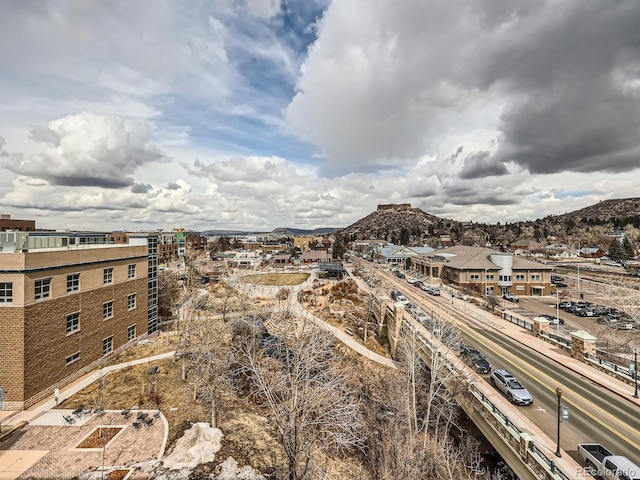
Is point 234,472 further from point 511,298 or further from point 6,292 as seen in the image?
point 511,298

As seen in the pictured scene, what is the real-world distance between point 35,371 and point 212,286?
51806 mm

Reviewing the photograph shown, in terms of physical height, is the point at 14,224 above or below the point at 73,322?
above

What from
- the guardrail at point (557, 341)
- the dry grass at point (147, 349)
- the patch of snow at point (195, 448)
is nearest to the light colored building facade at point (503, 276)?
the guardrail at point (557, 341)

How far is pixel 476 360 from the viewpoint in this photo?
25328 mm

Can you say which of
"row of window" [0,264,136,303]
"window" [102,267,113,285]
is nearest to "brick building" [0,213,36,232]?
"window" [102,267,113,285]

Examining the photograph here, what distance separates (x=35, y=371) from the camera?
74.5 feet

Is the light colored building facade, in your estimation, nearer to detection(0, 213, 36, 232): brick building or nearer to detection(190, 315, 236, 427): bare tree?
detection(190, 315, 236, 427): bare tree

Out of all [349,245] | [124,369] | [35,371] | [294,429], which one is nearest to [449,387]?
[294,429]

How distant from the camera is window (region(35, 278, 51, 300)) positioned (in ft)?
76.0

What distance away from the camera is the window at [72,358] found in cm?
2588

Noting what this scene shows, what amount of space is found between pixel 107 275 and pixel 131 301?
5.26m

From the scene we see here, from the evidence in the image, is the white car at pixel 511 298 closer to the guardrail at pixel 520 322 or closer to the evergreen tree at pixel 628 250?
the guardrail at pixel 520 322

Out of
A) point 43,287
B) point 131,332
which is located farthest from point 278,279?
point 43,287

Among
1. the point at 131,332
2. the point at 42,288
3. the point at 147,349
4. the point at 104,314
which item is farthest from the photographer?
the point at 131,332
